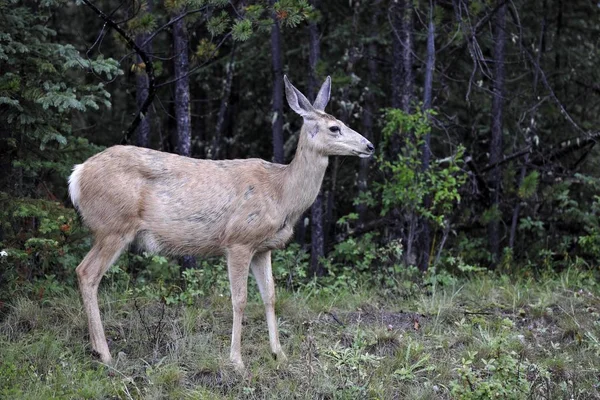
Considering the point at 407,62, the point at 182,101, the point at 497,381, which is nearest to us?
the point at 497,381

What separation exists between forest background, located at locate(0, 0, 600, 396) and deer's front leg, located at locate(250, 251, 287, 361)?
1.04 meters

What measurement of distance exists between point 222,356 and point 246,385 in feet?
1.59

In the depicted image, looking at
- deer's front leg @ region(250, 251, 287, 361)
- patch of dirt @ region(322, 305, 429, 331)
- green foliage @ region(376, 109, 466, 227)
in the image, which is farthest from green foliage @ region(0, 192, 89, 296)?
green foliage @ region(376, 109, 466, 227)

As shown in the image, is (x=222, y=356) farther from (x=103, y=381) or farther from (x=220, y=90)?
(x=220, y=90)

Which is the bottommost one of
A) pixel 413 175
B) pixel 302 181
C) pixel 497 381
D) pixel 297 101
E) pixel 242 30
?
pixel 497 381

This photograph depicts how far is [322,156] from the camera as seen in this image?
724cm

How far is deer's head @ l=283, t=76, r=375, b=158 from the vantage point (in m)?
7.14

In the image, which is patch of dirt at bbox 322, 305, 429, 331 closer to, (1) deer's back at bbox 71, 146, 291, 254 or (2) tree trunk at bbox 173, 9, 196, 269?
(1) deer's back at bbox 71, 146, 291, 254

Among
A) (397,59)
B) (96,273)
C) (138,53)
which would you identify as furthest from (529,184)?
(96,273)

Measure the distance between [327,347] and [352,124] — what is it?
6.03m

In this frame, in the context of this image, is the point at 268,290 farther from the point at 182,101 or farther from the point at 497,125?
the point at 497,125

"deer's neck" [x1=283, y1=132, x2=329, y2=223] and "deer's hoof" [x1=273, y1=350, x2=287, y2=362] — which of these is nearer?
"deer's hoof" [x1=273, y1=350, x2=287, y2=362]

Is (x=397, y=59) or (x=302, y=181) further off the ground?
(x=397, y=59)

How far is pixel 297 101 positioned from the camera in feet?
23.8
